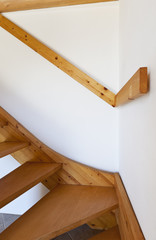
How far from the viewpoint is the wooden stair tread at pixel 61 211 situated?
1.17 meters

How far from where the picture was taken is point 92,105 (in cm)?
189

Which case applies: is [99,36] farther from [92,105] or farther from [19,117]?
[19,117]

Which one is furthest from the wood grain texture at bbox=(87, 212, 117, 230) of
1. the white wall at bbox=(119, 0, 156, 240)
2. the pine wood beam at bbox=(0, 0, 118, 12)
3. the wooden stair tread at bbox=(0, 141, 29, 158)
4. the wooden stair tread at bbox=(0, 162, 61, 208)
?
the pine wood beam at bbox=(0, 0, 118, 12)

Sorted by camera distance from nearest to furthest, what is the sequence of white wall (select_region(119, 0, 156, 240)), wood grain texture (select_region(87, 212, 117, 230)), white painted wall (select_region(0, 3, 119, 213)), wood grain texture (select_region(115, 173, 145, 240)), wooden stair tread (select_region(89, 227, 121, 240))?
white wall (select_region(119, 0, 156, 240)) < wood grain texture (select_region(115, 173, 145, 240)) < wooden stair tread (select_region(89, 227, 121, 240)) < wood grain texture (select_region(87, 212, 117, 230)) < white painted wall (select_region(0, 3, 119, 213))

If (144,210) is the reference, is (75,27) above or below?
above

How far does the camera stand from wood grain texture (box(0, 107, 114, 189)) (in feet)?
5.81

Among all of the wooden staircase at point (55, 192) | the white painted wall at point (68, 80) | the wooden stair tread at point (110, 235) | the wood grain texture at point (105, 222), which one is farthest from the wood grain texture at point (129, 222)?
the white painted wall at point (68, 80)

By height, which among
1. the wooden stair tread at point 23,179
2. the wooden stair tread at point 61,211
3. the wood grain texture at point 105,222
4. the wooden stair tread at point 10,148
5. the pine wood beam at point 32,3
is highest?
the pine wood beam at point 32,3

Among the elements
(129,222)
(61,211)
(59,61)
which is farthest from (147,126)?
(59,61)

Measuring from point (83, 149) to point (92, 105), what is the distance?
0.49 metres

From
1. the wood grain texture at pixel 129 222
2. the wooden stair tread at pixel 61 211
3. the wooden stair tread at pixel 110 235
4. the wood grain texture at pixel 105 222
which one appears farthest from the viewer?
the wood grain texture at pixel 105 222

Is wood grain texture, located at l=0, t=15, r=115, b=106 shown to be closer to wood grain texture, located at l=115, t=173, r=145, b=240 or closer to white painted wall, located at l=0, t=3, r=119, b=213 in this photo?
white painted wall, located at l=0, t=3, r=119, b=213

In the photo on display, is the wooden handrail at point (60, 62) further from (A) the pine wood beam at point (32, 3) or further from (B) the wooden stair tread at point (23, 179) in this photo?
(B) the wooden stair tread at point (23, 179)

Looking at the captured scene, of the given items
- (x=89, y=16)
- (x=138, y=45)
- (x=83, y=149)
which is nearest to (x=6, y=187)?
(x=83, y=149)
